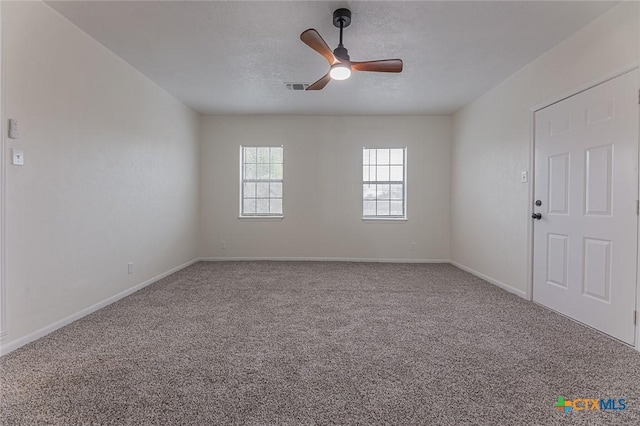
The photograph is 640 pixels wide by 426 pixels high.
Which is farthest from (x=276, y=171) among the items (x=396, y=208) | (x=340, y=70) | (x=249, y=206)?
(x=340, y=70)

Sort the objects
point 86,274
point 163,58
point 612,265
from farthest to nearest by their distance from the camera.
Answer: point 163,58 → point 86,274 → point 612,265

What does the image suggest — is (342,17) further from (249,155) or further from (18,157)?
(249,155)

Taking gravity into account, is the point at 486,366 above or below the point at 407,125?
below

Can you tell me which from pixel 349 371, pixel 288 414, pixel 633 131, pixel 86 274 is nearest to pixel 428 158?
pixel 633 131

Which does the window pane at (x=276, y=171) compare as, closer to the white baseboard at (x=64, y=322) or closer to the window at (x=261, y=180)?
the window at (x=261, y=180)

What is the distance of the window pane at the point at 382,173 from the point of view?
Result: 5.32 meters

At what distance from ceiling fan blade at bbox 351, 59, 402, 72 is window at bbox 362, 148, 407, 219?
272cm

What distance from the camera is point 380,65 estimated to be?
8.38ft

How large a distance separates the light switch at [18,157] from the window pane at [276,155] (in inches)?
140

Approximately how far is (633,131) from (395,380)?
8.24 feet

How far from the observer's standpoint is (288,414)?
55.1 inches

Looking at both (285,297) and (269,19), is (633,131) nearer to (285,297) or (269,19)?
(269,19)

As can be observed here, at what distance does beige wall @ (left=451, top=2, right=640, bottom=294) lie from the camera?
2312 millimetres

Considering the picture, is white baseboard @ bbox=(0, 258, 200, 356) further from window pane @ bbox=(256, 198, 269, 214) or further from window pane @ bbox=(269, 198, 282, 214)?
window pane @ bbox=(269, 198, 282, 214)
